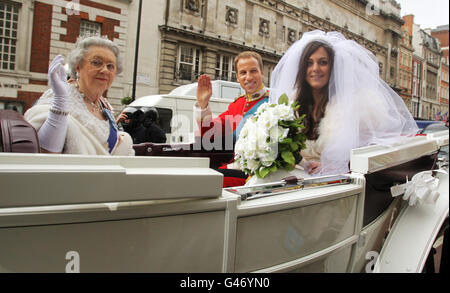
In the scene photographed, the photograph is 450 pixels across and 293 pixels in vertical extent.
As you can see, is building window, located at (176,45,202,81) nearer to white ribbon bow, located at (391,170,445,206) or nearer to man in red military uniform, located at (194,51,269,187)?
man in red military uniform, located at (194,51,269,187)

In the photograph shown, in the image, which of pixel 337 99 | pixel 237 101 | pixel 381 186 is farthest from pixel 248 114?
pixel 381 186

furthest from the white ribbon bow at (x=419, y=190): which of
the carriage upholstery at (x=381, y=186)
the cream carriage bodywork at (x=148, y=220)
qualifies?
the cream carriage bodywork at (x=148, y=220)

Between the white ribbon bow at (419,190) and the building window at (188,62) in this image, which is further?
the white ribbon bow at (419,190)

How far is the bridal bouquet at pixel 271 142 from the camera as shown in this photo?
143 cm

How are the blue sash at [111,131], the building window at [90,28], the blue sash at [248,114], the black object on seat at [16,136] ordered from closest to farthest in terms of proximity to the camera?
the black object on seat at [16,136] → the building window at [90,28] → the blue sash at [111,131] → the blue sash at [248,114]

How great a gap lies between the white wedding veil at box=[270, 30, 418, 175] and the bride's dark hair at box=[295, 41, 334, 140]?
3cm

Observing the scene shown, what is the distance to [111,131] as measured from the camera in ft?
4.40

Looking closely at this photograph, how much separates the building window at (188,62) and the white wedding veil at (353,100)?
0.64m

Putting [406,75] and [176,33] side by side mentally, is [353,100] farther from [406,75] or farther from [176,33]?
[176,33]

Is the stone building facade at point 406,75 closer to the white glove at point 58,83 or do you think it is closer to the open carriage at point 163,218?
the open carriage at point 163,218

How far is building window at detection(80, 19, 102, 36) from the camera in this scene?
1123 millimetres

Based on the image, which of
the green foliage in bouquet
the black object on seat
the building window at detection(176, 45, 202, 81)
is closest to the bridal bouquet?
the green foliage in bouquet

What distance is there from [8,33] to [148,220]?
2.32 ft
